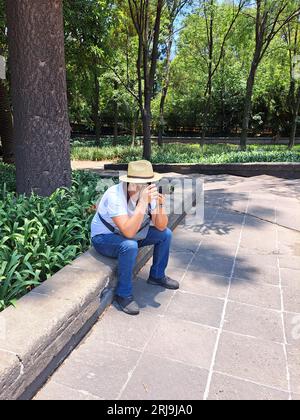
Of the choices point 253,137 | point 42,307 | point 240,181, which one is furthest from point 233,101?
point 42,307

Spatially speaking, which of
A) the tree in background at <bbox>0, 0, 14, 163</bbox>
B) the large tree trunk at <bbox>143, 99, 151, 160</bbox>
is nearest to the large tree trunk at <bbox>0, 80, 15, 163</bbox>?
the tree in background at <bbox>0, 0, 14, 163</bbox>

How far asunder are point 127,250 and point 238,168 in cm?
823

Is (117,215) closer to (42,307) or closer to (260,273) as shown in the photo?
(42,307)

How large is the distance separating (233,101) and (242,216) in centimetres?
2120

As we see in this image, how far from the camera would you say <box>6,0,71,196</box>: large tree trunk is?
15.4 ft

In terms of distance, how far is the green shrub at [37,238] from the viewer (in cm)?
284

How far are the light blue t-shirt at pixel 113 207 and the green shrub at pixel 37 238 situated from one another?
373mm

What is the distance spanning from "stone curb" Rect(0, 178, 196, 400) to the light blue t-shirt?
0.28 meters

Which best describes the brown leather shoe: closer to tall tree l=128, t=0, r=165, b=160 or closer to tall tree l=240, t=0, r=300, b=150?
tall tree l=128, t=0, r=165, b=160

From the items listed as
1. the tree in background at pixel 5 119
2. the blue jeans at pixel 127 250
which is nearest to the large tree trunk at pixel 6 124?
the tree in background at pixel 5 119

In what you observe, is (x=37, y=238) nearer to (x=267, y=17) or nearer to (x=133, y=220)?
(x=133, y=220)

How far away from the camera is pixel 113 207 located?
9.96ft

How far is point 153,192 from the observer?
3111mm
